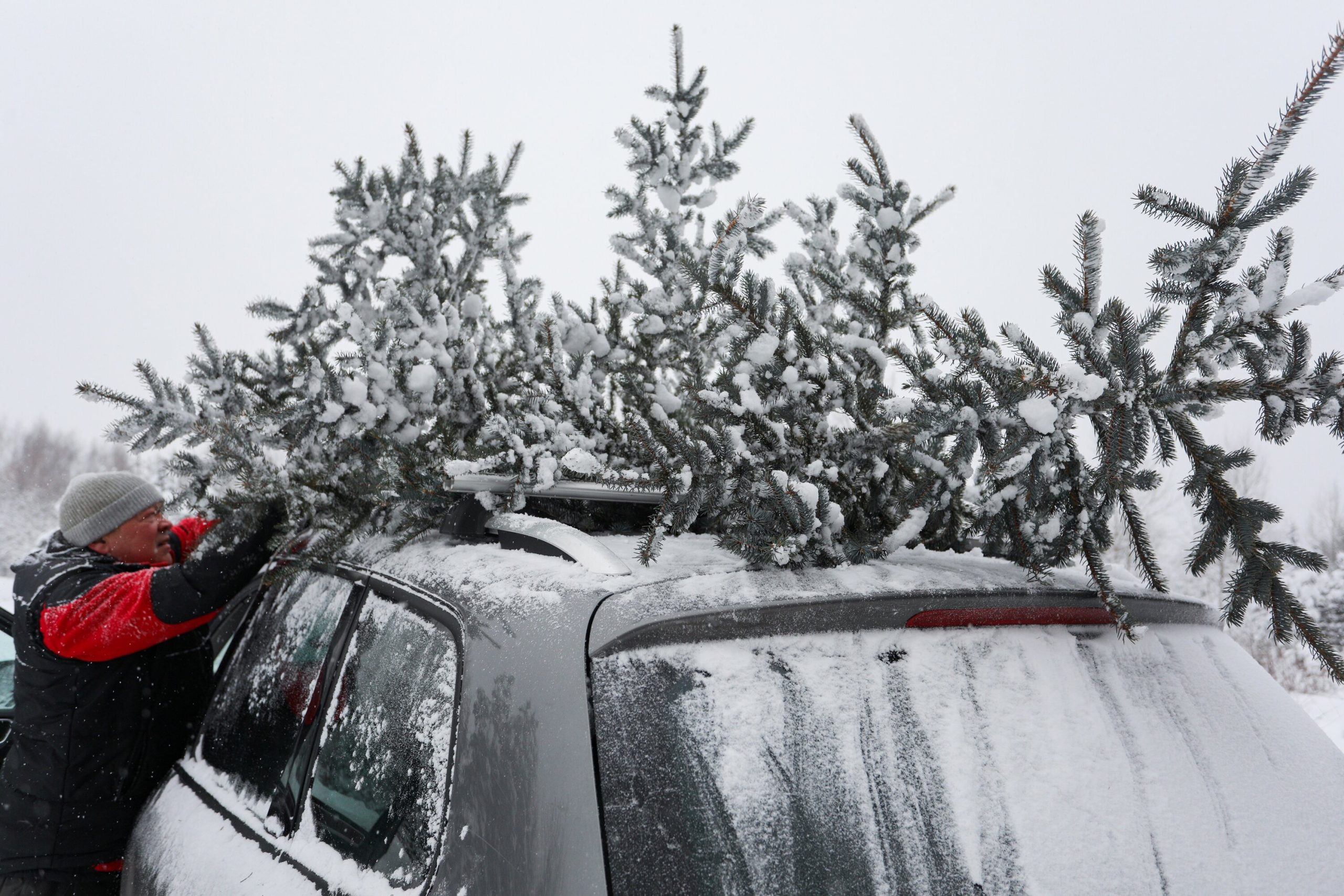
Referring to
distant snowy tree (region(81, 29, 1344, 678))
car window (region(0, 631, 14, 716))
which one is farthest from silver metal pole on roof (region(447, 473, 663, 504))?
car window (region(0, 631, 14, 716))

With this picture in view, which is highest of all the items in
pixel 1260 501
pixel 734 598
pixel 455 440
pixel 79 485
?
pixel 455 440

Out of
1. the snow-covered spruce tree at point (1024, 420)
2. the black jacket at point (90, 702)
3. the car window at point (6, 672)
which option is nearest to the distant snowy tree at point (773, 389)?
the snow-covered spruce tree at point (1024, 420)

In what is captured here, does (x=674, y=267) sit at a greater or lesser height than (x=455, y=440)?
greater

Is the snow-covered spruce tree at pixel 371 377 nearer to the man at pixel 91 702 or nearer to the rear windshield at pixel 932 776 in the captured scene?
the man at pixel 91 702

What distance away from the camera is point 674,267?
3.80 metres

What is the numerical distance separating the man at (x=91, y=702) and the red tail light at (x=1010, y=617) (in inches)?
78.5

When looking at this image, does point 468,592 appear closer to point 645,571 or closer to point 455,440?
point 645,571

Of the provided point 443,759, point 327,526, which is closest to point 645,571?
point 443,759

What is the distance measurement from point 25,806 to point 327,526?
1.25 metres

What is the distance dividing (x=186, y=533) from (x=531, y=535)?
2.46 metres

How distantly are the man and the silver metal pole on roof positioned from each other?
38.2 inches

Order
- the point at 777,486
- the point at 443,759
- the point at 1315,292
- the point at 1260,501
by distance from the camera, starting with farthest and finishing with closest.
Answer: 1. the point at 777,486
2. the point at 1260,501
3. the point at 1315,292
4. the point at 443,759

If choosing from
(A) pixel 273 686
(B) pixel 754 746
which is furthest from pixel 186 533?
(B) pixel 754 746

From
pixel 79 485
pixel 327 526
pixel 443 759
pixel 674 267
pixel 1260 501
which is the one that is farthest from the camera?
pixel 674 267
